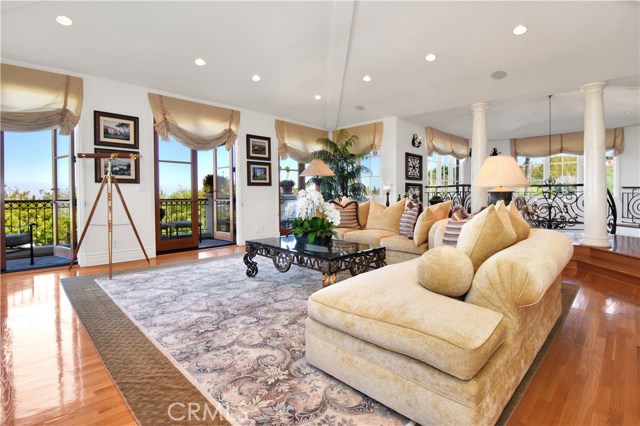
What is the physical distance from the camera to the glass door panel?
5.82m

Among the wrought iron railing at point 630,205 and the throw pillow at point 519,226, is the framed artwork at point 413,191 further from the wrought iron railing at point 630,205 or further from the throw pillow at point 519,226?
the throw pillow at point 519,226

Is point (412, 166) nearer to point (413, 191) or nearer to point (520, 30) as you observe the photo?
point (413, 191)

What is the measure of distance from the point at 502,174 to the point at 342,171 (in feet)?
15.0

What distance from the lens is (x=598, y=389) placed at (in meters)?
1.67

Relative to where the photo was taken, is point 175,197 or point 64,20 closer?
point 64,20

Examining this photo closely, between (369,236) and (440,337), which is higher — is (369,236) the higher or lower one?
the higher one

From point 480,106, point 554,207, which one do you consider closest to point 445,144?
point 480,106

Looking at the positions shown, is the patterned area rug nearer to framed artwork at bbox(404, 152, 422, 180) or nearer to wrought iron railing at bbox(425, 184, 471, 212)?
framed artwork at bbox(404, 152, 422, 180)

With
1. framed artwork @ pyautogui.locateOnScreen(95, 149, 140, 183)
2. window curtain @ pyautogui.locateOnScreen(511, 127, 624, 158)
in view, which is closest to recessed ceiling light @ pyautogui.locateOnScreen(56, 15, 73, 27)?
framed artwork @ pyautogui.locateOnScreen(95, 149, 140, 183)

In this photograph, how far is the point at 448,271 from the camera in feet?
5.04

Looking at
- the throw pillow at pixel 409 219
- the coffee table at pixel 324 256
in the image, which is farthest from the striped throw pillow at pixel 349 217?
→ the coffee table at pixel 324 256

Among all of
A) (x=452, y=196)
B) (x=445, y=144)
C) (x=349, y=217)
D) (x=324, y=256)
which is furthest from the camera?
(x=445, y=144)

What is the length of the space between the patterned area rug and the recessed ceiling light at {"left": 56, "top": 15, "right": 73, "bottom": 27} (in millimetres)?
3121

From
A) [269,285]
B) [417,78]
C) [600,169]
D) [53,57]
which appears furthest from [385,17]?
[53,57]
